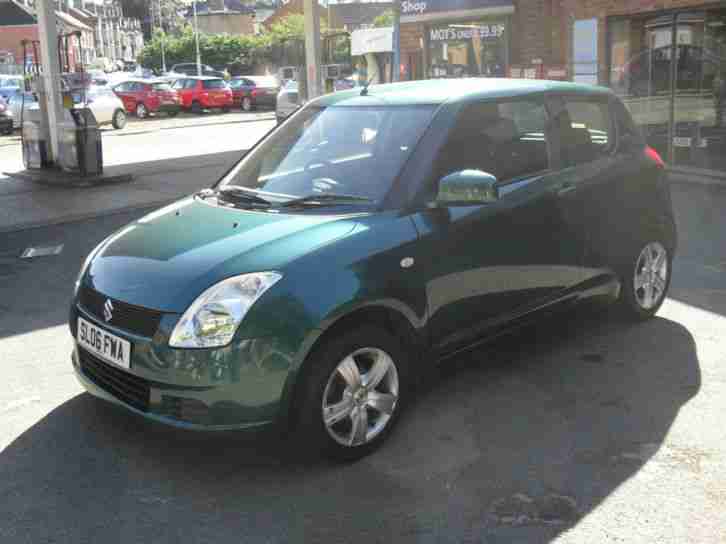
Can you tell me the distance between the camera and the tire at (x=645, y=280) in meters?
5.57

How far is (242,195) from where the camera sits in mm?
4668

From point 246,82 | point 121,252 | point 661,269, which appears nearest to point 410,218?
point 121,252

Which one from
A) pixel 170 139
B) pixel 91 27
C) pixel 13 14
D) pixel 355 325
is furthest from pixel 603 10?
pixel 91 27

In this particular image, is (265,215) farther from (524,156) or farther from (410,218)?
(524,156)

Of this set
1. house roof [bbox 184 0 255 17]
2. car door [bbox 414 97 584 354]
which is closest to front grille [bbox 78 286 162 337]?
car door [bbox 414 97 584 354]

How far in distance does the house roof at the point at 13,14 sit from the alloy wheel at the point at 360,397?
281 feet

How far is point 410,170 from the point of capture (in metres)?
4.27

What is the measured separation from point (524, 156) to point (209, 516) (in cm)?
260

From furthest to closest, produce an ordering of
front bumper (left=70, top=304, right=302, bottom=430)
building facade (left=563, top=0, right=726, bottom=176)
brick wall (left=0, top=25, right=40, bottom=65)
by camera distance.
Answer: brick wall (left=0, top=25, right=40, bottom=65), building facade (left=563, top=0, right=726, bottom=176), front bumper (left=70, top=304, right=302, bottom=430)

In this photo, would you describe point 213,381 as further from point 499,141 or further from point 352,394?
point 499,141

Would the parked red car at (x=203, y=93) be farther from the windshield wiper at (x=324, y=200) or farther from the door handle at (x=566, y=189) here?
the windshield wiper at (x=324, y=200)

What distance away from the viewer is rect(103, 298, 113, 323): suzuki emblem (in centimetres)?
383

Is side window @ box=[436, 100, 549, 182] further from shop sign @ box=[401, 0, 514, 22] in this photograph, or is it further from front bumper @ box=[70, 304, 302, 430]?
shop sign @ box=[401, 0, 514, 22]

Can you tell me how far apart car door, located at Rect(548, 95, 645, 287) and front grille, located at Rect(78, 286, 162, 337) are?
2510mm
